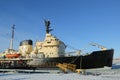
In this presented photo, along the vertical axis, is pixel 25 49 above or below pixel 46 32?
below

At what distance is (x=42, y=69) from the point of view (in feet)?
125

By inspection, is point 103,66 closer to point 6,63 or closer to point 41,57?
point 41,57

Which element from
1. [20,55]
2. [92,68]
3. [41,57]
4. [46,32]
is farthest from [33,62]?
[92,68]

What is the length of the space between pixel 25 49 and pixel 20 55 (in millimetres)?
1885

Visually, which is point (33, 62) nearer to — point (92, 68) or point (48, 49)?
point (48, 49)

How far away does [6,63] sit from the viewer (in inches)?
1666

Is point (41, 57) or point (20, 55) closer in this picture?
point (41, 57)

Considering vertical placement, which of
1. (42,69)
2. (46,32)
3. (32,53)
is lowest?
(42,69)

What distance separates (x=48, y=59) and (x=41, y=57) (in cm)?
150

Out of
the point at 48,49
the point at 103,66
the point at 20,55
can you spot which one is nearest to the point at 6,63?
the point at 20,55

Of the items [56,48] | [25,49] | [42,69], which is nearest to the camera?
[42,69]

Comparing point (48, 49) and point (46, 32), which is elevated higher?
point (46, 32)

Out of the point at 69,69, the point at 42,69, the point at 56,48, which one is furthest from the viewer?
the point at 56,48

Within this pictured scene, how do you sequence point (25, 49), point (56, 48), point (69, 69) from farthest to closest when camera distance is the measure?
1. point (25, 49)
2. point (56, 48)
3. point (69, 69)
